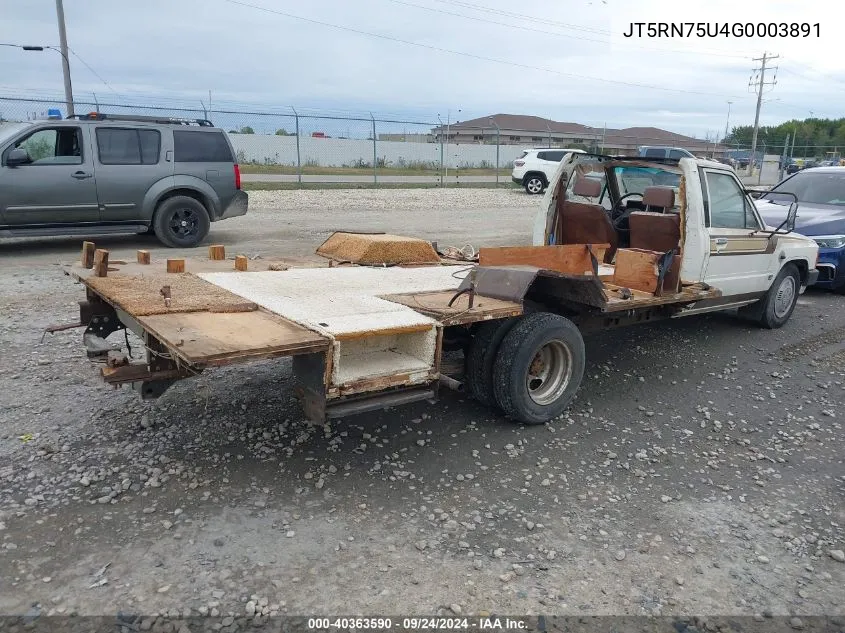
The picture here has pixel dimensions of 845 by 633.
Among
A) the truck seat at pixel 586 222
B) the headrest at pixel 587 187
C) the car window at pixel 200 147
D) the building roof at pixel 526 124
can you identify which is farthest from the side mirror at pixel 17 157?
the building roof at pixel 526 124

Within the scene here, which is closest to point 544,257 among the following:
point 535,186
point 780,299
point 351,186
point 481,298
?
point 481,298

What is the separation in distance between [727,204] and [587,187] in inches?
51.9

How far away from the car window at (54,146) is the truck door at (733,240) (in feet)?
28.5

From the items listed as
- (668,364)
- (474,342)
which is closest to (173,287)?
(474,342)

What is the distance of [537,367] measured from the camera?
4.78 meters

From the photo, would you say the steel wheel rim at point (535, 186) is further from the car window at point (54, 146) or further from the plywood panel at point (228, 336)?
the plywood panel at point (228, 336)

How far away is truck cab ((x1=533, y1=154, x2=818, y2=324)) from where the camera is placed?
6102 millimetres

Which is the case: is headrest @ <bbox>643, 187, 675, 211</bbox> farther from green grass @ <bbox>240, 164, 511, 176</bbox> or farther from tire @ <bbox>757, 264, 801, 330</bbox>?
green grass @ <bbox>240, 164, 511, 176</bbox>

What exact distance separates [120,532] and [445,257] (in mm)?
3863

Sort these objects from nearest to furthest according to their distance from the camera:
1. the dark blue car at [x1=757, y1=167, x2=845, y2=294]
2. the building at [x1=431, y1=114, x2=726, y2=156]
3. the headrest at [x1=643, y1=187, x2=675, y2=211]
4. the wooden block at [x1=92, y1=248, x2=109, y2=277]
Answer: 1. the wooden block at [x1=92, y1=248, x2=109, y2=277]
2. the headrest at [x1=643, y1=187, x2=675, y2=211]
3. the dark blue car at [x1=757, y1=167, x2=845, y2=294]
4. the building at [x1=431, y1=114, x2=726, y2=156]

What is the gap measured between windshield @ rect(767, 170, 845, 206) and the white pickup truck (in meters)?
3.70

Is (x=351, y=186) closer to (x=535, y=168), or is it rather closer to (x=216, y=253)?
(x=535, y=168)

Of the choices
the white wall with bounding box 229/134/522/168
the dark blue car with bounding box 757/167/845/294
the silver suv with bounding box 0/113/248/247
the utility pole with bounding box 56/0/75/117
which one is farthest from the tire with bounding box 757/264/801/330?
the white wall with bounding box 229/134/522/168

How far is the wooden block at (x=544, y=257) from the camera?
486 centimetres
